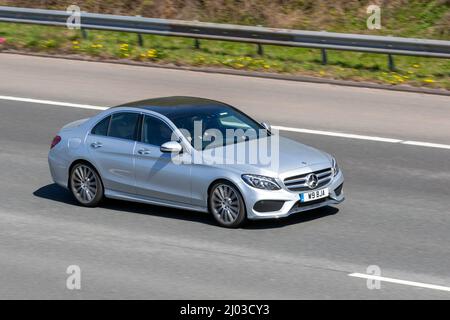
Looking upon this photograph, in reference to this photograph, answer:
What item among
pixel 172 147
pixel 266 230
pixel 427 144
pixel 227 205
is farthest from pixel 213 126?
pixel 427 144

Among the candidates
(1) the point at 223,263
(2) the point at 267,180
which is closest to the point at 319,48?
(2) the point at 267,180

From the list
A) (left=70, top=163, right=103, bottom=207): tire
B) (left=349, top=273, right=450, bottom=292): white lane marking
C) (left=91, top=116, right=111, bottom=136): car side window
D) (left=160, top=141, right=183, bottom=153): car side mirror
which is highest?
(left=160, top=141, right=183, bottom=153): car side mirror

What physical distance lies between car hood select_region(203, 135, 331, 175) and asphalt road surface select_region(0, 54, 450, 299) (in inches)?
30.2

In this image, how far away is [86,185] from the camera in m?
14.8

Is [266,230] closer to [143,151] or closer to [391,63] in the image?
[143,151]

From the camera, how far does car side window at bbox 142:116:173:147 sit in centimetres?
1420

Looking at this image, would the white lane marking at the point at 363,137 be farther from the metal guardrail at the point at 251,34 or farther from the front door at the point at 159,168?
the front door at the point at 159,168

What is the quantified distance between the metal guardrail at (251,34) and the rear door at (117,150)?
29.9ft

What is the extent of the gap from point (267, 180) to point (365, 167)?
364 cm

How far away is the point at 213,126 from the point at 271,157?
1.01 meters

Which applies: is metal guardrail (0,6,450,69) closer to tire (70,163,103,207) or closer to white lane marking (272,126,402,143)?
white lane marking (272,126,402,143)

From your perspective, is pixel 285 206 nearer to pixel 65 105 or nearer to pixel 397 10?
pixel 65 105

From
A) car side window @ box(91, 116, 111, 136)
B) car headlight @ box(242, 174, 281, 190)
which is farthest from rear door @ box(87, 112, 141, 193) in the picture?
car headlight @ box(242, 174, 281, 190)

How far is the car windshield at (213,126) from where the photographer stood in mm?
14055
